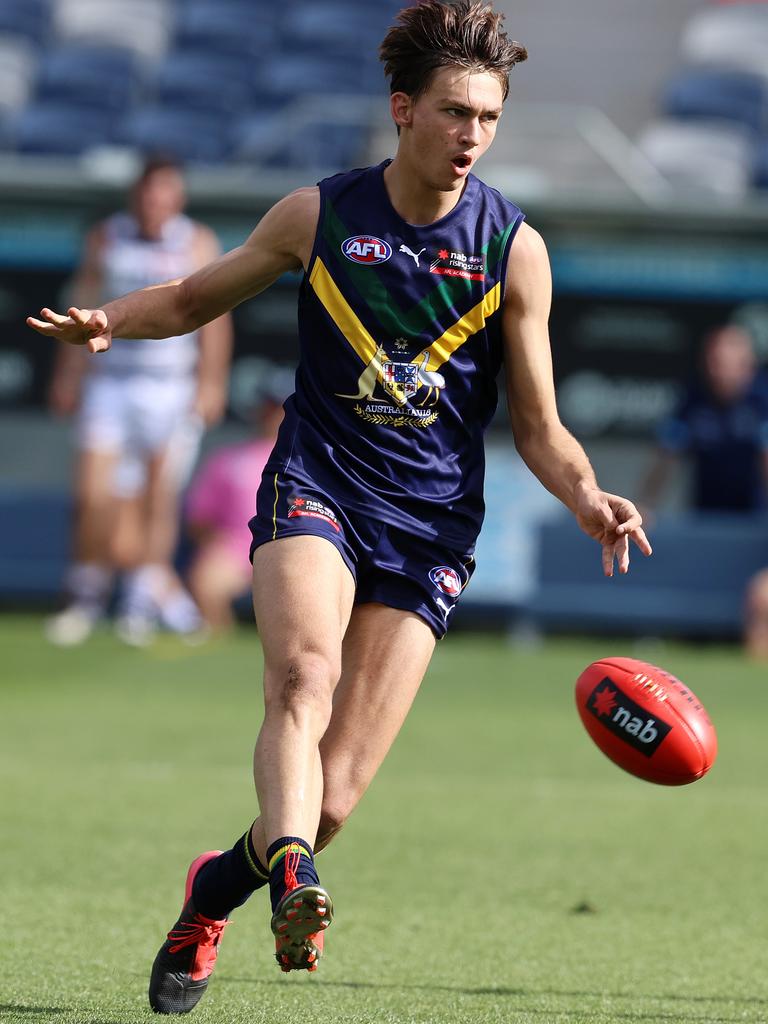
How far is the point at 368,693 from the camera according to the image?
183 inches

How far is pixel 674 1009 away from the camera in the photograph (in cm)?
470

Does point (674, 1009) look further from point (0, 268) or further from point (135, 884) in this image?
point (0, 268)

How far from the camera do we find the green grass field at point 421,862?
4.86 m

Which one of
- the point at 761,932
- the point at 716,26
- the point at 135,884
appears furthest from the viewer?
the point at 716,26

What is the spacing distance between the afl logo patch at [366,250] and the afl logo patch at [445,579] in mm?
835

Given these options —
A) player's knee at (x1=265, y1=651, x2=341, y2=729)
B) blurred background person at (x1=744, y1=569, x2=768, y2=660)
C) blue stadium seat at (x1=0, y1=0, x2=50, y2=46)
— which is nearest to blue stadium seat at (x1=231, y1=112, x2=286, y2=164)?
blurred background person at (x1=744, y1=569, x2=768, y2=660)

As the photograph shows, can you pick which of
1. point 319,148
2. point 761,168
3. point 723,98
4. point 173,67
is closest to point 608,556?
point 319,148

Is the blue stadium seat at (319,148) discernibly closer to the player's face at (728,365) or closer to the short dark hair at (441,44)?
the player's face at (728,365)

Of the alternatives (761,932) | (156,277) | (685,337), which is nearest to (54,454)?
(156,277)

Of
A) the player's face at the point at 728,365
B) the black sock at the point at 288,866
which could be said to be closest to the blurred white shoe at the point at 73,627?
the player's face at the point at 728,365

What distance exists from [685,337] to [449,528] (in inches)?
475

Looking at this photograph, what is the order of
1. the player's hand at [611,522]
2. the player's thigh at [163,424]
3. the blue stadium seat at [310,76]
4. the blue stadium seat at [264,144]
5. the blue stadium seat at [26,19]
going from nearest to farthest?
the player's hand at [611,522], the player's thigh at [163,424], the blue stadium seat at [264,144], the blue stadium seat at [310,76], the blue stadium seat at [26,19]

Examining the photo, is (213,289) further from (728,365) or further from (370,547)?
(728,365)

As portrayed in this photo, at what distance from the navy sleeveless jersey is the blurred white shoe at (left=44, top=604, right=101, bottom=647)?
932cm
